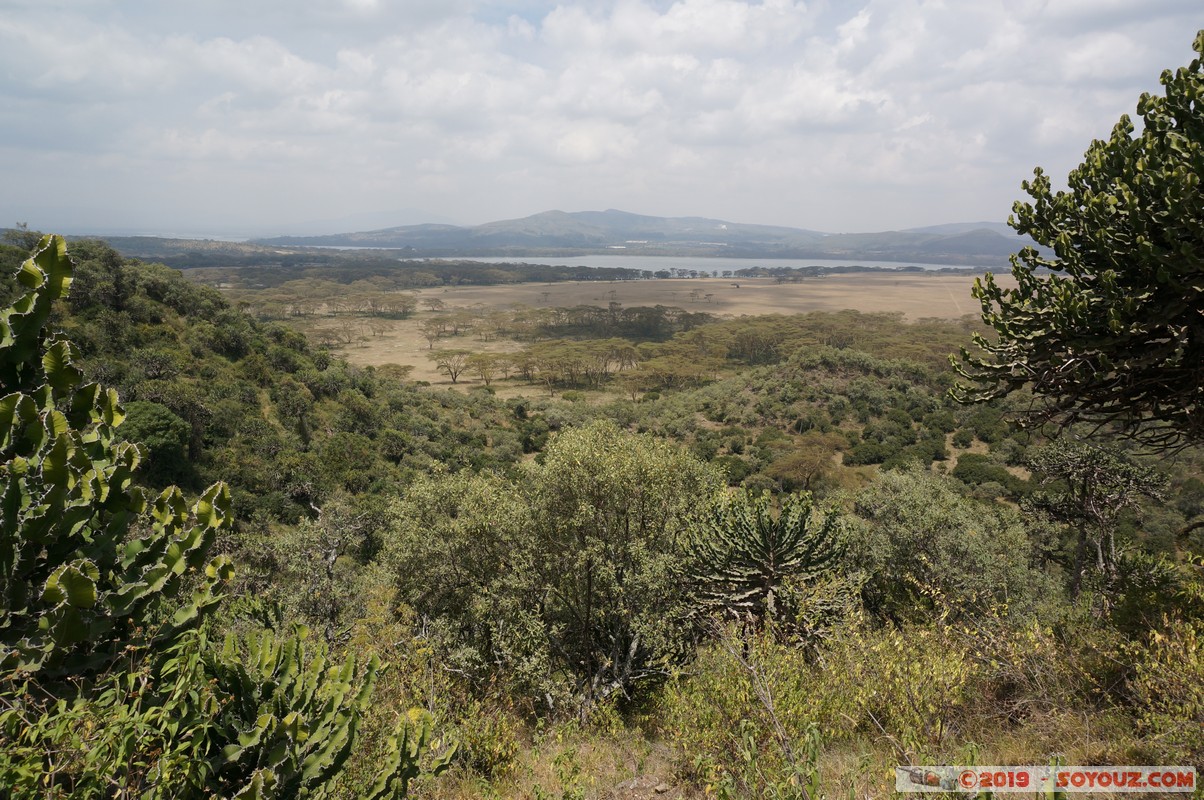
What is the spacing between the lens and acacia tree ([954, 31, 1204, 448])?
6.60 metres

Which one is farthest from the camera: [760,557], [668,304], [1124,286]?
[668,304]

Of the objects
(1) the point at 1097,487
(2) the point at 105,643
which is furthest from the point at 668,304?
(2) the point at 105,643

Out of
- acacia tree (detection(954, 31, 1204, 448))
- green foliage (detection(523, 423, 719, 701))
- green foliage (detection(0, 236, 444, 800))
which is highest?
acacia tree (detection(954, 31, 1204, 448))

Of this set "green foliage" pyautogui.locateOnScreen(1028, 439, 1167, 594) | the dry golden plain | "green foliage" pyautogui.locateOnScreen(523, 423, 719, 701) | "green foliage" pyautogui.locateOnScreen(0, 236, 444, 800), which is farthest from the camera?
the dry golden plain

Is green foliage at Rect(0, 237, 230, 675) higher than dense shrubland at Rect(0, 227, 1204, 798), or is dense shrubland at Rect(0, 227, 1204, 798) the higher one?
green foliage at Rect(0, 237, 230, 675)

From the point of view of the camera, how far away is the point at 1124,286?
744cm

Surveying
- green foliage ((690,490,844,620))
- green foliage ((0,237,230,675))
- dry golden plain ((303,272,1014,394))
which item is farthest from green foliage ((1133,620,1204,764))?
dry golden plain ((303,272,1014,394))

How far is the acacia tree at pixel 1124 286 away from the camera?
6.60 meters

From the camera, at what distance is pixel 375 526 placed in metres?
28.8

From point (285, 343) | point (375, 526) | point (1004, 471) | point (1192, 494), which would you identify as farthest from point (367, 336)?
point (1192, 494)

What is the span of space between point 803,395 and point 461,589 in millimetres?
58899

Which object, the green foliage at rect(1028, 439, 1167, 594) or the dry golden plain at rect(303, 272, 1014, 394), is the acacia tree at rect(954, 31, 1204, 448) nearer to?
the green foliage at rect(1028, 439, 1167, 594)

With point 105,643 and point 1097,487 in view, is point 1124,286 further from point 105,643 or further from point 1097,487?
point 1097,487

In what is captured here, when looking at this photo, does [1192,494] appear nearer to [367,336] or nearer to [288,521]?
[288,521]
